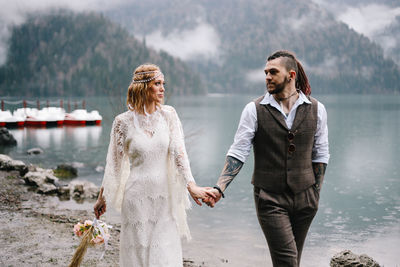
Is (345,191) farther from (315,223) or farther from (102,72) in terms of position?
(102,72)

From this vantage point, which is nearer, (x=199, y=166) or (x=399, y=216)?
(x=399, y=216)

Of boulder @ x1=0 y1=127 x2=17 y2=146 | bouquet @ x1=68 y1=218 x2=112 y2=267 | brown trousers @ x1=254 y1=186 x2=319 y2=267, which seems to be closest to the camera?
brown trousers @ x1=254 y1=186 x2=319 y2=267

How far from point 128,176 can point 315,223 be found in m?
10.9

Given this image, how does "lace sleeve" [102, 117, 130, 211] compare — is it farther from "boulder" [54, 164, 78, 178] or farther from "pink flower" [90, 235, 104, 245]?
"boulder" [54, 164, 78, 178]

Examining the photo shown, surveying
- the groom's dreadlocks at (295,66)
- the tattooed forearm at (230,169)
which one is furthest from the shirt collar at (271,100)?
the tattooed forearm at (230,169)

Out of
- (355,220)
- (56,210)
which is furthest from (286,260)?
(355,220)

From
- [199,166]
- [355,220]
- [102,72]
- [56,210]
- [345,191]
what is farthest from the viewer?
[102,72]

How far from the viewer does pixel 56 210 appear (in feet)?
34.8

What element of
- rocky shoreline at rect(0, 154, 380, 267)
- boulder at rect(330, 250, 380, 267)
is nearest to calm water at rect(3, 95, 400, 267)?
boulder at rect(330, 250, 380, 267)

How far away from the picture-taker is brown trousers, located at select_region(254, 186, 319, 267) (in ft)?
10.4

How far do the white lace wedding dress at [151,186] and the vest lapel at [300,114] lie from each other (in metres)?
0.94

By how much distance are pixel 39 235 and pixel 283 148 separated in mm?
5560

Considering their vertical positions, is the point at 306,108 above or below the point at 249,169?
above

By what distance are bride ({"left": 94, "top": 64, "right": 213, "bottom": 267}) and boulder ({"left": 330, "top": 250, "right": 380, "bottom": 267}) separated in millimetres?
4521
